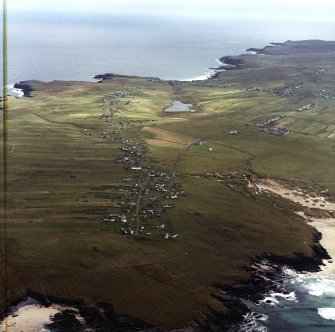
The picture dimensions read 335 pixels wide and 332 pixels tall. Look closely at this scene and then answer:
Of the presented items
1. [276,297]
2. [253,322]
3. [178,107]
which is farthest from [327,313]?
[178,107]

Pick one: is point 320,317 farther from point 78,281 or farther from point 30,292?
point 30,292

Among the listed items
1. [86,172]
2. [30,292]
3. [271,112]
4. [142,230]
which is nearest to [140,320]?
[30,292]

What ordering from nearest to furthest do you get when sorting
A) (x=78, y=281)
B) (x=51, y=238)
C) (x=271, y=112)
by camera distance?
(x=78, y=281)
(x=51, y=238)
(x=271, y=112)

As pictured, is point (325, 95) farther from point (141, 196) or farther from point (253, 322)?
point (253, 322)

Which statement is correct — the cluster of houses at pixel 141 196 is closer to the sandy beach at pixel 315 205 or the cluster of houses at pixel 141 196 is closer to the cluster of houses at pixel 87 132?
the cluster of houses at pixel 87 132

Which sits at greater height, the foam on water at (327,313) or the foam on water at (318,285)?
the foam on water at (318,285)

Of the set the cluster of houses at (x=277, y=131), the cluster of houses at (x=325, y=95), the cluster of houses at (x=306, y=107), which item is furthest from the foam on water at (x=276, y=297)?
the cluster of houses at (x=325, y=95)
